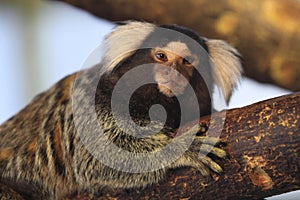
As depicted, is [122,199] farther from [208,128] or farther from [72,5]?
[72,5]

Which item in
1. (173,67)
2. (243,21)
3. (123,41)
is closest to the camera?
(173,67)

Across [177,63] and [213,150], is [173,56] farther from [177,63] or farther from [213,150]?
[213,150]

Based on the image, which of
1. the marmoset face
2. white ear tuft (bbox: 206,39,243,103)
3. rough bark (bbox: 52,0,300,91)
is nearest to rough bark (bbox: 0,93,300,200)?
the marmoset face

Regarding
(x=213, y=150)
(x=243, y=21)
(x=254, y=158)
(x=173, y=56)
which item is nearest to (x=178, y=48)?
(x=173, y=56)

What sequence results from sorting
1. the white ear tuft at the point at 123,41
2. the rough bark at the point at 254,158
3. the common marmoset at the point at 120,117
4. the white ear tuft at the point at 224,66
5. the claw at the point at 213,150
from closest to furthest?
the rough bark at the point at 254,158
the claw at the point at 213,150
the common marmoset at the point at 120,117
the white ear tuft at the point at 123,41
the white ear tuft at the point at 224,66

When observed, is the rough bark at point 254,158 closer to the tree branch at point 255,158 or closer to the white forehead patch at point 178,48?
the tree branch at point 255,158

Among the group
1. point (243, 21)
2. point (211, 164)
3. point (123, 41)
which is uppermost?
point (123, 41)

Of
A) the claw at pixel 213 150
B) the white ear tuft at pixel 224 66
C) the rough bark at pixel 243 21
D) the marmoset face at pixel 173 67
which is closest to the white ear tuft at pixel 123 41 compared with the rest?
the marmoset face at pixel 173 67
